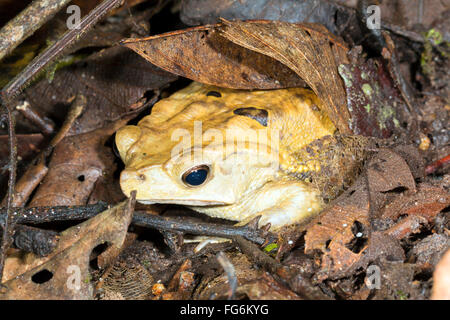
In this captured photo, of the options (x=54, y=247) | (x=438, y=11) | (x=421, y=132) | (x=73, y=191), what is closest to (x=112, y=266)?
(x=54, y=247)

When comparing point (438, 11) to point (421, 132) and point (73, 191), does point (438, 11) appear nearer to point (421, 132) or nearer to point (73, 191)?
point (421, 132)

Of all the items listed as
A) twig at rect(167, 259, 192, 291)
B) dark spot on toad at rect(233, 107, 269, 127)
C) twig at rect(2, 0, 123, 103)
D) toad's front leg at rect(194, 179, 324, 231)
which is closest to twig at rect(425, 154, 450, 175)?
toad's front leg at rect(194, 179, 324, 231)

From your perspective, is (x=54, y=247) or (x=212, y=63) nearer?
(x=54, y=247)

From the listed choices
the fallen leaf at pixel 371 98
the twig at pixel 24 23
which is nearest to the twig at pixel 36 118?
the twig at pixel 24 23

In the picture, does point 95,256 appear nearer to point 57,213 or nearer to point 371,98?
point 57,213

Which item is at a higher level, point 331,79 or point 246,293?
point 331,79

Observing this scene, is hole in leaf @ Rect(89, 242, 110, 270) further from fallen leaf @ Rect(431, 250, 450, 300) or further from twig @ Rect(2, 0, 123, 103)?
fallen leaf @ Rect(431, 250, 450, 300)

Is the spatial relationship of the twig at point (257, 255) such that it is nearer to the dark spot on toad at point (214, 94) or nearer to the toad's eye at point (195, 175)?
the toad's eye at point (195, 175)
